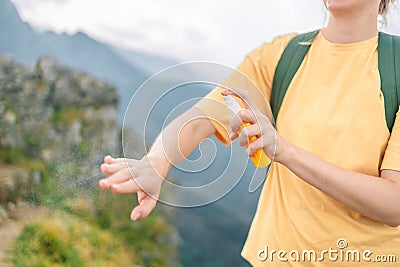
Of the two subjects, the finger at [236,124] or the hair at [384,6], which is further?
the hair at [384,6]

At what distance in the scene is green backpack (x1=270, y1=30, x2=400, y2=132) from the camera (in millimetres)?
652

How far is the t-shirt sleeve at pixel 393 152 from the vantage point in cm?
64

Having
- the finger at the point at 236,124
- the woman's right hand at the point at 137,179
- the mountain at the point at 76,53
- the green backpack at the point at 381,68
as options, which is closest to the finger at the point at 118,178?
the woman's right hand at the point at 137,179

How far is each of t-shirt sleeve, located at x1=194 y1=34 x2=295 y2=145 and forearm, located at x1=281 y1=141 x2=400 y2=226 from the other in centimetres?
7

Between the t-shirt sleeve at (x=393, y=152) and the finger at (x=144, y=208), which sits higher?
the t-shirt sleeve at (x=393, y=152)

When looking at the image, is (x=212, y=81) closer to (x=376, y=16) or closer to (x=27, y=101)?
(x=376, y=16)

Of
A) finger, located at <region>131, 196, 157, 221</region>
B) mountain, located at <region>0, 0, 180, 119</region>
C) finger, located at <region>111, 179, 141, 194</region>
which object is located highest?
finger, located at <region>111, 179, 141, 194</region>

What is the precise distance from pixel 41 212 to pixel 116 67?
0.39 m

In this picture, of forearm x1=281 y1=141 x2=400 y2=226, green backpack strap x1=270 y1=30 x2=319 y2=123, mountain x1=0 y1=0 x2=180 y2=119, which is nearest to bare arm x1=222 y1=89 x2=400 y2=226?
forearm x1=281 y1=141 x2=400 y2=226

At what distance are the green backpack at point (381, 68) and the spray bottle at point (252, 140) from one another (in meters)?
0.11

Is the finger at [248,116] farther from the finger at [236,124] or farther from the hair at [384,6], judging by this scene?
the hair at [384,6]

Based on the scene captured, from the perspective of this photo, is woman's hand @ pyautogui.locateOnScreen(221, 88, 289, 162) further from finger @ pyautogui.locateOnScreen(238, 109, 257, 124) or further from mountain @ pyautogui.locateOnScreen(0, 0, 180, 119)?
mountain @ pyautogui.locateOnScreen(0, 0, 180, 119)

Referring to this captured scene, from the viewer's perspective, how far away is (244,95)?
607mm

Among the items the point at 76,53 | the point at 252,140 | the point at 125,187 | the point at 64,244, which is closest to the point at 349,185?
the point at 252,140
